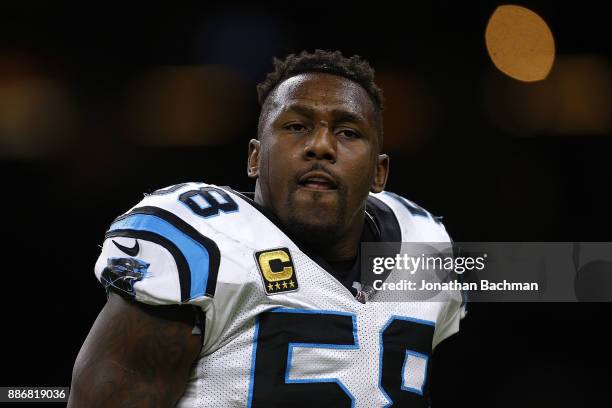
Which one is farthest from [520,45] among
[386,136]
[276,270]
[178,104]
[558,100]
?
[276,270]

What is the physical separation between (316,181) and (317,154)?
61 mm

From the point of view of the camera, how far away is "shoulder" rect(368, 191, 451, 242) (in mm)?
2238

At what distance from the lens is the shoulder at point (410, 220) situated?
2.24m

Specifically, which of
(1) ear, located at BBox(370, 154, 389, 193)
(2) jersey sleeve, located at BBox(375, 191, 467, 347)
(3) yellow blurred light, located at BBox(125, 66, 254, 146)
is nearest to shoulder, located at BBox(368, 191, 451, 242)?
(2) jersey sleeve, located at BBox(375, 191, 467, 347)

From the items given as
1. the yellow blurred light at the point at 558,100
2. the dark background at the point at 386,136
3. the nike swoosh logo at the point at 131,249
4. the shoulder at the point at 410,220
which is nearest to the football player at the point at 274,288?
the nike swoosh logo at the point at 131,249

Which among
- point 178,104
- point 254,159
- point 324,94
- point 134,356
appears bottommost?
point 134,356

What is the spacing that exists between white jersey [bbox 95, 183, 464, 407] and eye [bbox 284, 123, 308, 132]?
19cm

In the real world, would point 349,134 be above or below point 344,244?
above

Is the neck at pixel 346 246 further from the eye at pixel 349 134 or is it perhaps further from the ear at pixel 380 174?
the eye at pixel 349 134

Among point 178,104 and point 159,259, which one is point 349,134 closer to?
point 159,259

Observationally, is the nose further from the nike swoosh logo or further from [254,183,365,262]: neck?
the nike swoosh logo

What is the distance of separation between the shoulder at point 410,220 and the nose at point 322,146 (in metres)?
0.38

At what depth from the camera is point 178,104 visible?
13.0ft

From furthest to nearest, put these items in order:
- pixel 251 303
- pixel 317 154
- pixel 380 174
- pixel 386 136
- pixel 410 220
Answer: pixel 386 136, pixel 410 220, pixel 380 174, pixel 317 154, pixel 251 303
